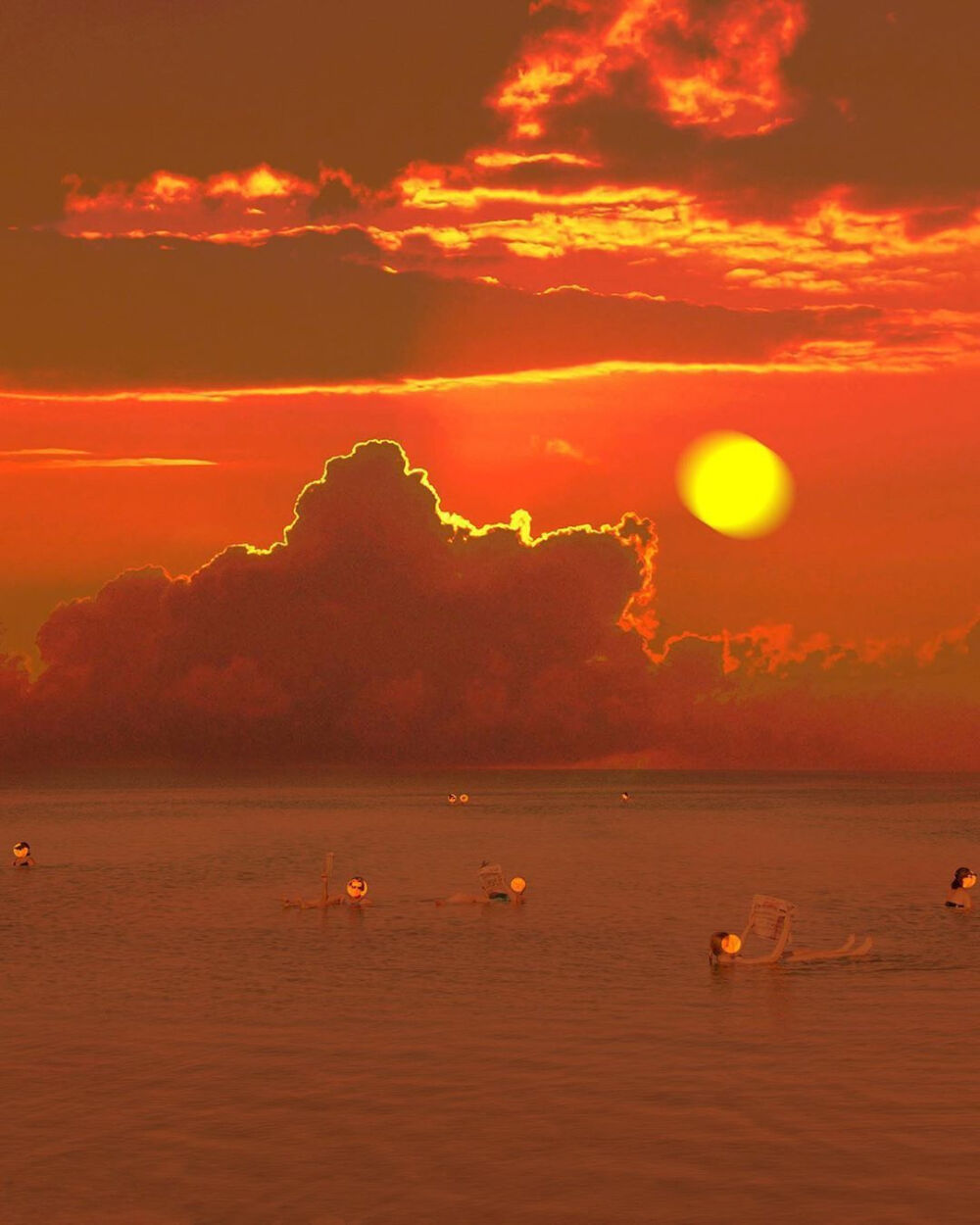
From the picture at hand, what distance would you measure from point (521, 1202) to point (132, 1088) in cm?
861

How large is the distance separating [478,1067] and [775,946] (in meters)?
17.2

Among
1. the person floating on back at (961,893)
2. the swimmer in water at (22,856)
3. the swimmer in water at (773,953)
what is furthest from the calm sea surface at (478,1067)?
the swimmer in water at (22,856)

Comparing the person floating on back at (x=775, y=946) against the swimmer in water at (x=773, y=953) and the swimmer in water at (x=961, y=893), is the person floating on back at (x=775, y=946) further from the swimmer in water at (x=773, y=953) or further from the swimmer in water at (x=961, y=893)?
the swimmer in water at (x=961, y=893)

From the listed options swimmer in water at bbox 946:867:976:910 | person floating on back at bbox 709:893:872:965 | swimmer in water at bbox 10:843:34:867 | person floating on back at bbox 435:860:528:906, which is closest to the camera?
person floating on back at bbox 709:893:872:965

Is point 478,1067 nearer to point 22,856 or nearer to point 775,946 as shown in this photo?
point 775,946

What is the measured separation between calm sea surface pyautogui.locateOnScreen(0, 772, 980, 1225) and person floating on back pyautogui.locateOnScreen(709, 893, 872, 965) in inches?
23.8

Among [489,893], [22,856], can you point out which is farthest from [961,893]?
[22,856]

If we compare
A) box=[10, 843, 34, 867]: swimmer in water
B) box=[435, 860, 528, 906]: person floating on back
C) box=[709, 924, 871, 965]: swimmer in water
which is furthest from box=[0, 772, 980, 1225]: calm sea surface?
box=[10, 843, 34, 867]: swimmer in water

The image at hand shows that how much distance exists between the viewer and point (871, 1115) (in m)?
22.4

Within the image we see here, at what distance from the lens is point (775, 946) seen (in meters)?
41.6

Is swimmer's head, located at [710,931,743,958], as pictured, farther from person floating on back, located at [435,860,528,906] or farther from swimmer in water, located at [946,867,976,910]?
swimmer in water, located at [946,867,976,910]

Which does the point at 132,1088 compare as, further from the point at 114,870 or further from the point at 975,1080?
the point at 114,870

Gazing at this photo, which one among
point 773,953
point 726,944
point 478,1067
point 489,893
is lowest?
point 478,1067

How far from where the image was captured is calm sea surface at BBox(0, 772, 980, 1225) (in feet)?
61.3
